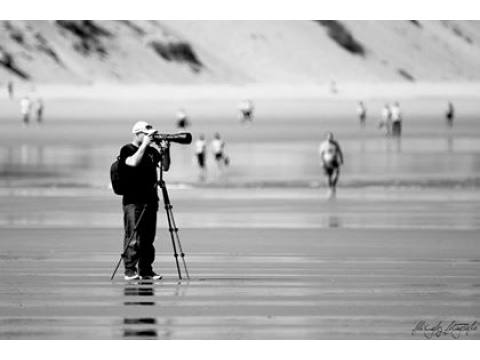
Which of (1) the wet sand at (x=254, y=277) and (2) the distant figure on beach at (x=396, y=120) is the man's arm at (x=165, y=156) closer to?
(1) the wet sand at (x=254, y=277)

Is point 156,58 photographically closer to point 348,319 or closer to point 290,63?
point 290,63

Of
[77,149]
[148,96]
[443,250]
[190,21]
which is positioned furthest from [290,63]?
[443,250]

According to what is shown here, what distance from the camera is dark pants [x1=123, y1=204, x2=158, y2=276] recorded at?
1266 cm

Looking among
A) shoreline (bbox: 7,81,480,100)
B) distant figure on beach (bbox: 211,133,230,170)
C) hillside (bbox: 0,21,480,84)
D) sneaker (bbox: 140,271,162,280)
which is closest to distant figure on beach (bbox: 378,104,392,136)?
distant figure on beach (bbox: 211,133,230,170)

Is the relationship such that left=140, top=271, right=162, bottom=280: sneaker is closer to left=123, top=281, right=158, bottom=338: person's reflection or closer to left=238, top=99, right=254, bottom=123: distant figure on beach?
left=123, top=281, right=158, bottom=338: person's reflection

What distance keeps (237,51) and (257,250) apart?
143828 millimetres

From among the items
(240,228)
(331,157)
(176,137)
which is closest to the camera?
(176,137)

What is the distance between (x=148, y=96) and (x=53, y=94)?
6834 mm

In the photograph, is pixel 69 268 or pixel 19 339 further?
pixel 69 268

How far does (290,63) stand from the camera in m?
158

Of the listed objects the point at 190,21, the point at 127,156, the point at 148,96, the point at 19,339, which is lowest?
the point at 19,339

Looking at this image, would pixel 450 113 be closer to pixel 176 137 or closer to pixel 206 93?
pixel 206 93

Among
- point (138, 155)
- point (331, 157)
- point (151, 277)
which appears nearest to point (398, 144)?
point (331, 157)

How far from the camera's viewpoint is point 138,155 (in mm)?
12281
